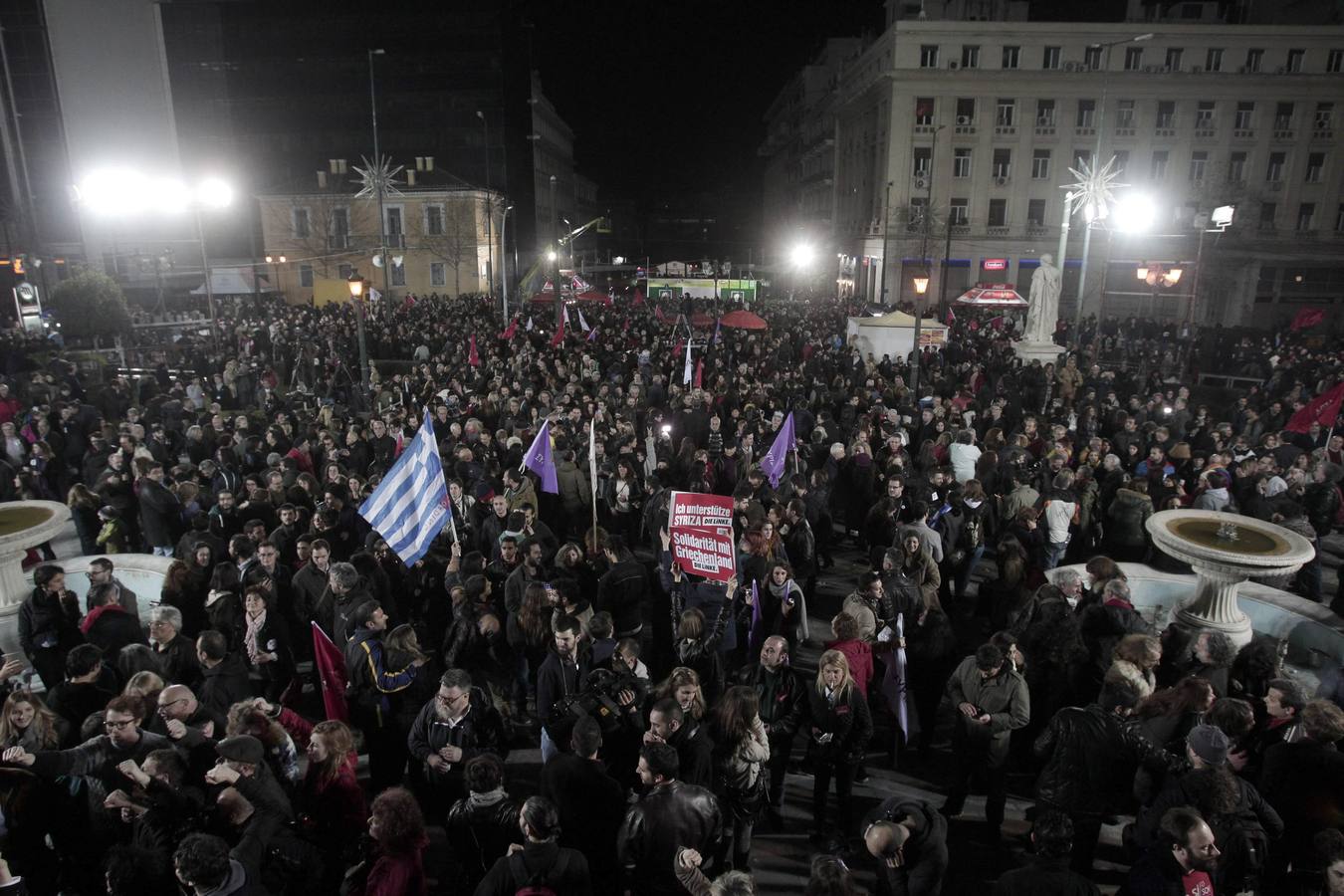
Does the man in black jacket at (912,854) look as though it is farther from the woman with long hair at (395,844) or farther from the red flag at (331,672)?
the red flag at (331,672)

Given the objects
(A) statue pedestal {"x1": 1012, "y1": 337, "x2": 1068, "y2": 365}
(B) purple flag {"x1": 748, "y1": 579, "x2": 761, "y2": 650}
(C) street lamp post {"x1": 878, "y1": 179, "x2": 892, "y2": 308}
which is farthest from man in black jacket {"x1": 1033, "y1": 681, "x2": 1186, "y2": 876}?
(C) street lamp post {"x1": 878, "y1": 179, "x2": 892, "y2": 308}

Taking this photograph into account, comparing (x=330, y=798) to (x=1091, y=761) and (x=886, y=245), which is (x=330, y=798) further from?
(x=886, y=245)

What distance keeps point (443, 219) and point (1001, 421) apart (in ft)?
169

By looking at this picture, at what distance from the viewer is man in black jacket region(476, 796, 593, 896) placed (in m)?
3.62

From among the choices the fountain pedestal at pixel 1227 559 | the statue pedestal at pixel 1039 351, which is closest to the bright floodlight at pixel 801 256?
the statue pedestal at pixel 1039 351

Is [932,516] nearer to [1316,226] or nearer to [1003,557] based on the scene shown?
[1003,557]

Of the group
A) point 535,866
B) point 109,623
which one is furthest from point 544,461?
point 535,866

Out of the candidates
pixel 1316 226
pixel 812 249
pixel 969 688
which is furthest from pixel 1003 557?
pixel 812 249

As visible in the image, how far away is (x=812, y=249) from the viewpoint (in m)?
68.1

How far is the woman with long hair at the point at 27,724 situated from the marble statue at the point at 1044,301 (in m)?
22.1

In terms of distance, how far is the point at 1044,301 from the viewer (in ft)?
71.7

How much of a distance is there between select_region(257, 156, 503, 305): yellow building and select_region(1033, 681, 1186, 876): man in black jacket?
184ft

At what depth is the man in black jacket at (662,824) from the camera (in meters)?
4.11

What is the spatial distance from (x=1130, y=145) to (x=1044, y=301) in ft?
113
